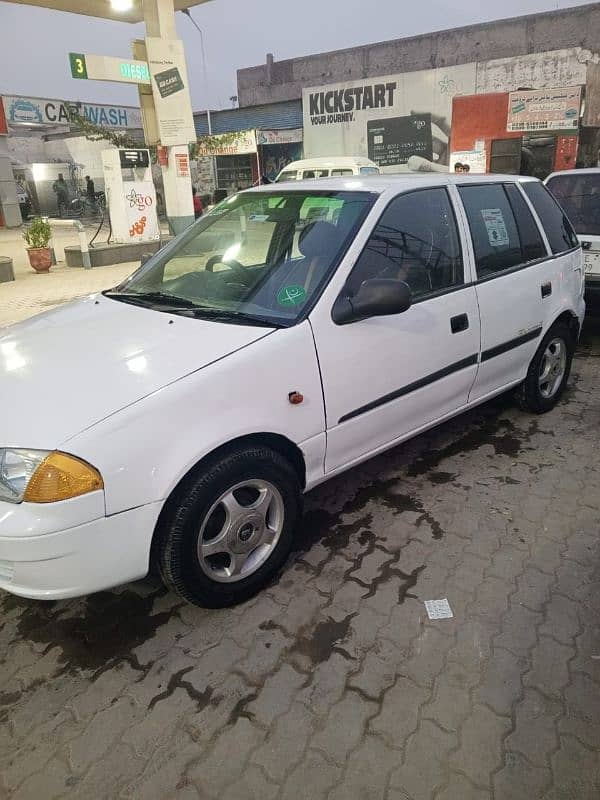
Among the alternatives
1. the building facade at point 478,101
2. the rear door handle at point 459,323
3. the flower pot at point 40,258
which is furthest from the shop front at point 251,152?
the rear door handle at point 459,323

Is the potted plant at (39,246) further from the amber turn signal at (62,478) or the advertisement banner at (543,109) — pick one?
the advertisement banner at (543,109)

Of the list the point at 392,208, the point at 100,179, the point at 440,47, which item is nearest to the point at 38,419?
the point at 392,208

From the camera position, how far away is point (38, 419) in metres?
2.12

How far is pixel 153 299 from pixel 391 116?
21.5m

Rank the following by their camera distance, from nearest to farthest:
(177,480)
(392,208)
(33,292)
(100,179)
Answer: (177,480)
(392,208)
(33,292)
(100,179)

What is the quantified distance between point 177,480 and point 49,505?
1.46 ft

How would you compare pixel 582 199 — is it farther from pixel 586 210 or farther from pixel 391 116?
pixel 391 116

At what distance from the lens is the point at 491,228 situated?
3590mm

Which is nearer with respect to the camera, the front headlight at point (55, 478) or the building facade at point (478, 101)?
the front headlight at point (55, 478)

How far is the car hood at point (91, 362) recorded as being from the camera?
83.0 inches

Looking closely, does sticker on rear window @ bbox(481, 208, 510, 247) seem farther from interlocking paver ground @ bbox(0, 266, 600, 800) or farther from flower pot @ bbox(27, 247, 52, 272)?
flower pot @ bbox(27, 247, 52, 272)

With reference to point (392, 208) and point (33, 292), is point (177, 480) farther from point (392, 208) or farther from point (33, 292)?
point (33, 292)

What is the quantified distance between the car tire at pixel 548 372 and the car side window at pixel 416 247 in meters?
1.20

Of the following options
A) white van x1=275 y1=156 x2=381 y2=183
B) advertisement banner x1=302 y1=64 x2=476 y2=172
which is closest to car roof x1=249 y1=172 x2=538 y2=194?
white van x1=275 y1=156 x2=381 y2=183
